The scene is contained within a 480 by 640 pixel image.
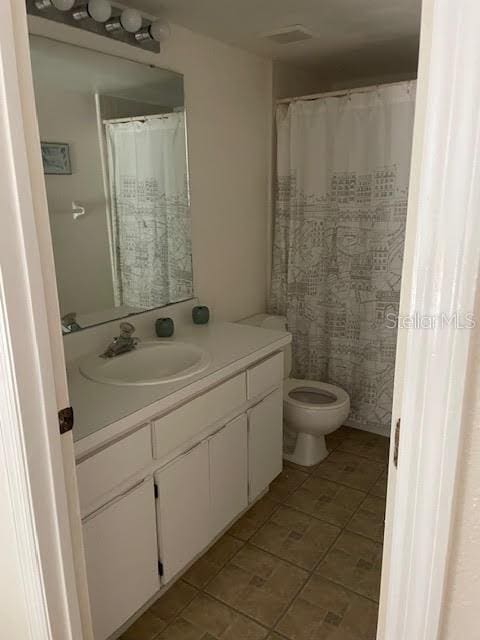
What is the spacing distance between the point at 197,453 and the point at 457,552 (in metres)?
1.24

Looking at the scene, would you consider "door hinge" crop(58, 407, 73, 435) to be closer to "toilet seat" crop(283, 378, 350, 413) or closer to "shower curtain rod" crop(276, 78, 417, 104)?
"toilet seat" crop(283, 378, 350, 413)

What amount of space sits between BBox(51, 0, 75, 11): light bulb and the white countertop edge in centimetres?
139

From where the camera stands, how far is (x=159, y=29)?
2.03 meters

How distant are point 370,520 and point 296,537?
0.37 metres

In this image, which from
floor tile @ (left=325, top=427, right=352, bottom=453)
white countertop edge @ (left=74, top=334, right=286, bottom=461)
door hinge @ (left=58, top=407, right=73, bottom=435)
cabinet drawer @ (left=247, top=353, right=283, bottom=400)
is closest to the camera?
door hinge @ (left=58, top=407, right=73, bottom=435)

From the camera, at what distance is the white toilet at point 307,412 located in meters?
2.60

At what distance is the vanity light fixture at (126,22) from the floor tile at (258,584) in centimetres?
219

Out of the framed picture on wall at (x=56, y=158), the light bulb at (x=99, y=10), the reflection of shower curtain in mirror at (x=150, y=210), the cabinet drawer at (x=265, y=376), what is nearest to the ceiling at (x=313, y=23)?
the light bulb at (x=99, y=10)

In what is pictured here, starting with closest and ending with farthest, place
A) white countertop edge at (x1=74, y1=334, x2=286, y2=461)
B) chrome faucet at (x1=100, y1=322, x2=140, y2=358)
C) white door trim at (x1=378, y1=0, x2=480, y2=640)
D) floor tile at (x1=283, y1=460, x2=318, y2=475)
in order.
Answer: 1. white door trim at (x1=378, y1=0, x2=480, y2=640)
2. white countertop edge at (x1=74, y1=334, x2=286, y2=461)
3. chrome faucet at (x1=100, y1=322, x2=140, y2=358)
4. floor tile at (x1=283, y1=460, x2=318, y2=475)

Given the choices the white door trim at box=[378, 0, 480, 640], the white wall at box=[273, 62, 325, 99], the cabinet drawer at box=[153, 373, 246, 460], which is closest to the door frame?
the white door trim at box=[378, 0, 480, 640]

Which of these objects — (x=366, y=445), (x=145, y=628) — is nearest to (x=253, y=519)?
(x=145, y=628)

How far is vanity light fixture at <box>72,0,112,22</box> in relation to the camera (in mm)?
1783
